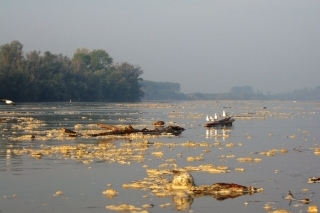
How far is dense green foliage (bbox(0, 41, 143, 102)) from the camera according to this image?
13225 centimetres

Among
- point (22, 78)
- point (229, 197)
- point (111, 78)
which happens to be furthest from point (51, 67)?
point (229, 197)

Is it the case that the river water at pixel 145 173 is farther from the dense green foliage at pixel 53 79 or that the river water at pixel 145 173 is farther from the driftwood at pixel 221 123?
the dense green foliage at pixel 53 79

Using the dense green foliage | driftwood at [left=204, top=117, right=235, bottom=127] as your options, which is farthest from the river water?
the dense green foliage

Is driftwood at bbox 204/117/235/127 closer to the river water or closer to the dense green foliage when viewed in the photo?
the river water

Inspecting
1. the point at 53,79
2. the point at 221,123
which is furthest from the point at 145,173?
the point at 53,79

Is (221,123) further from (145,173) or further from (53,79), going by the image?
(53,79)

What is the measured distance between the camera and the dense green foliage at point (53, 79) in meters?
132

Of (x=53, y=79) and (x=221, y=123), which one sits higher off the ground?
(x=53, y=79)

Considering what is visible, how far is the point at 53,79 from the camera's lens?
15038cm

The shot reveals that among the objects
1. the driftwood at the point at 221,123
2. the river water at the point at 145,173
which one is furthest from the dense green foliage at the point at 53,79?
the river water at the point at 145,173

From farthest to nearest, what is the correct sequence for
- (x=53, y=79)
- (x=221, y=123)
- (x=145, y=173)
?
(x=53, y=79) < (x=221, y=123) < (x=145, y=173)

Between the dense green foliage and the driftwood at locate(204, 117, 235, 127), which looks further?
the dense green foliage

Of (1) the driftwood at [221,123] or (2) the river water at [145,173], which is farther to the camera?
(1) the driftwood at [221,123]

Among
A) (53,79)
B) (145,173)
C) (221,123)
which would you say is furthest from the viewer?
(53,79)
